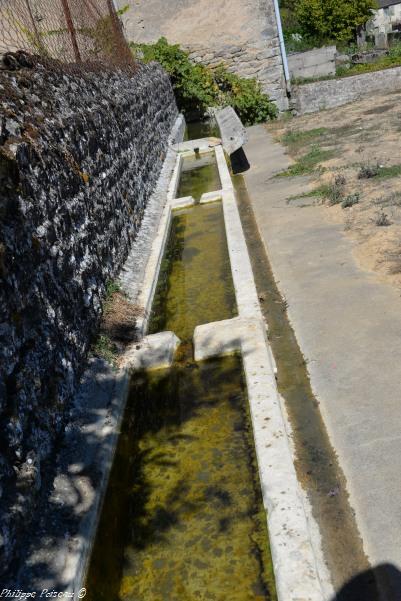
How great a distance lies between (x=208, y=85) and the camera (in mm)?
15289

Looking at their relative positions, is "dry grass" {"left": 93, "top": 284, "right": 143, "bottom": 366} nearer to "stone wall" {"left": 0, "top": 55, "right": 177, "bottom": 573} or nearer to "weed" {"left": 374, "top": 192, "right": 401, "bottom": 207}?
"stone wall" {"left": 0, "top": 55, "right": 177, "bottom": 573}

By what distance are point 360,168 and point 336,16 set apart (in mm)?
24787

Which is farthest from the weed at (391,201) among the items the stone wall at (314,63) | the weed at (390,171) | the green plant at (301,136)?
the stone wall at (314,63)

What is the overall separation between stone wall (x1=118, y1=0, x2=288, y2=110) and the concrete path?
10.4m

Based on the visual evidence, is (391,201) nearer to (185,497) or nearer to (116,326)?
(116,326)

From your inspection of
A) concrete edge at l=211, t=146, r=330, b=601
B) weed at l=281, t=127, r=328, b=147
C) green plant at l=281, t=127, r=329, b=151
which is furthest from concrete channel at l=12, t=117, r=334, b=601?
weed at l=281, t=127, r=328, b=147

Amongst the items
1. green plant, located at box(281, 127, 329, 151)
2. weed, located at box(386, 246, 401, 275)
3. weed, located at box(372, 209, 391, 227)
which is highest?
green plant, located at box(281, 127, 329, 151)

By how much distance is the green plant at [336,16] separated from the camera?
90.7ft

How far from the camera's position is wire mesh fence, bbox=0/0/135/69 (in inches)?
199

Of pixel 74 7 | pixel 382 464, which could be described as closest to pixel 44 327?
pixel 382 464

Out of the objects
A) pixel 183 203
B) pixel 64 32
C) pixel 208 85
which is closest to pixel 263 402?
pixel 183 203

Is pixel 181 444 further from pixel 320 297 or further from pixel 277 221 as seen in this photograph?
pixel 277 221

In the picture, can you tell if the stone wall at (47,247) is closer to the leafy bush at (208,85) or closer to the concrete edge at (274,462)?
the concrete edge at (274,462)

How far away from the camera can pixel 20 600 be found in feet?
6.93
